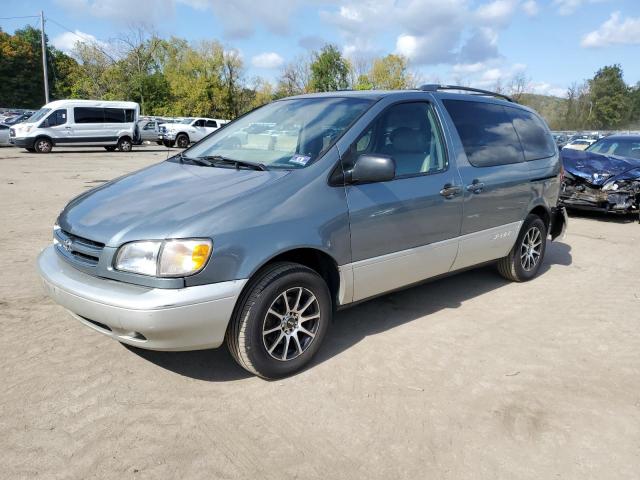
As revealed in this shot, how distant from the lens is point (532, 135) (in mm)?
5301

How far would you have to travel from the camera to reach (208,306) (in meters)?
2.77

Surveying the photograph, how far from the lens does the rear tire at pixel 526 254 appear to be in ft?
16.8

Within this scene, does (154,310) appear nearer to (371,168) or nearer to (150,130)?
(371,168)

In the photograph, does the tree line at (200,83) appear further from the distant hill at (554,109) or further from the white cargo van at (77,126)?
the white cargo van at (77,126)

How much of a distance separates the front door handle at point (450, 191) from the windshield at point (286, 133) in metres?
0.90

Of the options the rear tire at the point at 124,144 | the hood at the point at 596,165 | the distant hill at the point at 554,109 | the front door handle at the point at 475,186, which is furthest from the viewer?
the distant hill at the point at 554,109

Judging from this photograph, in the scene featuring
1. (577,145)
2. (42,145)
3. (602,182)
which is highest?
(577,145)

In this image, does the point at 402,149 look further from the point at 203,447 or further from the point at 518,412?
the point at 203,447

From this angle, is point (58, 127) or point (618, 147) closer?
point (618, 147)

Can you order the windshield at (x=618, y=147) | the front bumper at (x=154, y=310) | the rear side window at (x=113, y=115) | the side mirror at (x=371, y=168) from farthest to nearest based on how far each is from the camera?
the rear side window at (x=113, y=115), the windshield at (x=618, y=147), the side mirror at (x=371, y=168), the front bumper at (x=154, y=310)

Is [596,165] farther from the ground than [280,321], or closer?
farther from the ground

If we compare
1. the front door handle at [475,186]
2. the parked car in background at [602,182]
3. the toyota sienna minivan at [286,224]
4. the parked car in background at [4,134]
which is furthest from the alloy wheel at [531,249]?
the parked car in background at [4,134]

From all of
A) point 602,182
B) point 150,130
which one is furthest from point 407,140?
point 150,130

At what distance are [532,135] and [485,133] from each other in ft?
3.32
